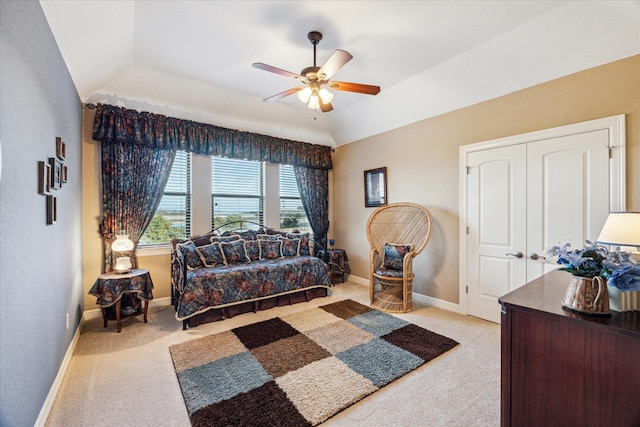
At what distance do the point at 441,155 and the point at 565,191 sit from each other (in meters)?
1.39

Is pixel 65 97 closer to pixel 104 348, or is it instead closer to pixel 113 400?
pixel 104 348

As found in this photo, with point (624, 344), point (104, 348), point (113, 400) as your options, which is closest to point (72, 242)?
point (104, 348)

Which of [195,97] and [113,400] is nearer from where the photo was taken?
[113,400]

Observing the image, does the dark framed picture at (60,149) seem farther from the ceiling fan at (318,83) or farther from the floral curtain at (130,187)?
the ceiling fan at (318,83)

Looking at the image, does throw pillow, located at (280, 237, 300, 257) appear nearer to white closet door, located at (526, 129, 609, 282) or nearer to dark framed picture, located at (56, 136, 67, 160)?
dark framed picture, located at (56, 136, 67, 160)

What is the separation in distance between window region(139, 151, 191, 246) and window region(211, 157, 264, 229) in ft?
1.21

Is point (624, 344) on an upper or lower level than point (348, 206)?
lower

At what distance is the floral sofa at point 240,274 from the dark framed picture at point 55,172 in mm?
1359

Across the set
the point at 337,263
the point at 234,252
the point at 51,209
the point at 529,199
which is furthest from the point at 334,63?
the point at 337,263

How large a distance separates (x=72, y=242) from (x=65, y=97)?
1.37 meters

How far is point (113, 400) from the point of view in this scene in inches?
75.4

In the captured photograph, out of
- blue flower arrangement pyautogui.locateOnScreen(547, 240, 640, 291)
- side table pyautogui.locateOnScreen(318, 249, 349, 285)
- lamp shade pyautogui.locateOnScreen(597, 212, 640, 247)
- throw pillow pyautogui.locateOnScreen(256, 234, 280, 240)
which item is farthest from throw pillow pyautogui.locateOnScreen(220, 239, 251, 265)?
lamp shade pyautogui.locateOnScreen(597, 212, 640, 247)

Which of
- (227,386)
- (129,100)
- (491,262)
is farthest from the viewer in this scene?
(129,100)

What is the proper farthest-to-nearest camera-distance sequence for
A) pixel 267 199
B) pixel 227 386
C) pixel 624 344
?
1. pixel 267 199
2. pixel 227 386
3. pixel 624 344
